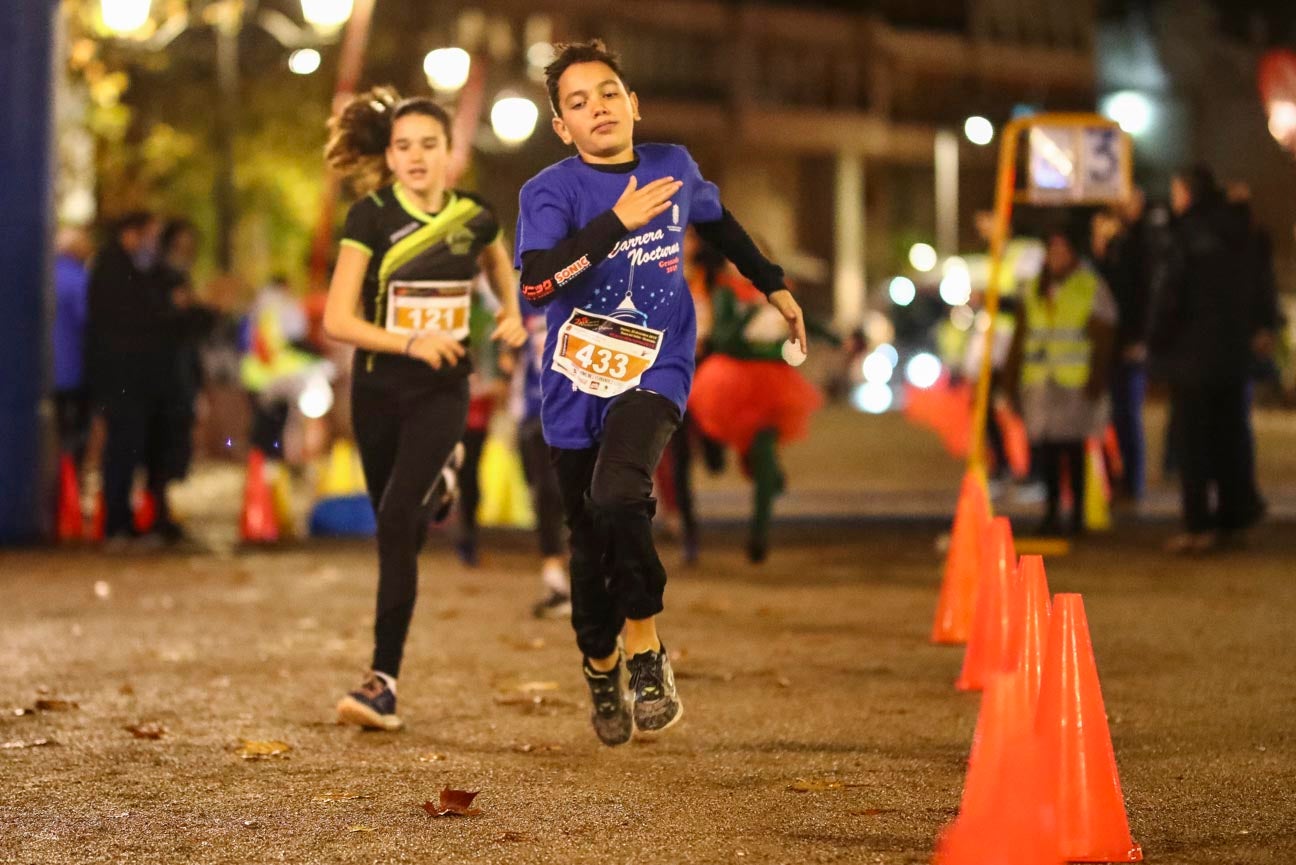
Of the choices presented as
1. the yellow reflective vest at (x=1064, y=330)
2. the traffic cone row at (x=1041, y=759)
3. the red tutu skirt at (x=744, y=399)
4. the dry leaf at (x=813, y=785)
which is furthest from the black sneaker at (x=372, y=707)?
the yellow reflective vest at (x=1064, y=330)

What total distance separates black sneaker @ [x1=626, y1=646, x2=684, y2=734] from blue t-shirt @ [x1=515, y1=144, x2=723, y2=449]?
0.66 m

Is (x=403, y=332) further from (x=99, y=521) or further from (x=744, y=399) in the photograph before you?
(x=99, y=521)

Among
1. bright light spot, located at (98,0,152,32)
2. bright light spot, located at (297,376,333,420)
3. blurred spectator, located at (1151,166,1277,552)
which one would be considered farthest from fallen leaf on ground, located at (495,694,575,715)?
bright light spot, located at (98,0,152,32)

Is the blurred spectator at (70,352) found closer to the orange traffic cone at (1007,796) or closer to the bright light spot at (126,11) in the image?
the bright light spot at (126,11)

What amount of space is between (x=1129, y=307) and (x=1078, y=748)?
11.0 meters

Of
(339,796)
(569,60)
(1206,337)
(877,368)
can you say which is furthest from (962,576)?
(877,368)

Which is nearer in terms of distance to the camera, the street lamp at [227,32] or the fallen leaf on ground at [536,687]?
the fallen leaf on ground at [536,687]

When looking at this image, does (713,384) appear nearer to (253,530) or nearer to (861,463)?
(253,530)

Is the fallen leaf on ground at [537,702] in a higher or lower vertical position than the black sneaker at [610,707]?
lower

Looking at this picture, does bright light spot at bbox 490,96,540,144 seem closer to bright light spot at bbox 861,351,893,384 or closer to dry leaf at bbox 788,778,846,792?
bright light spot at bbox 861,351,893,384

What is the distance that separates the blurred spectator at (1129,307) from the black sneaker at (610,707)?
954cm

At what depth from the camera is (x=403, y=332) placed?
759 cm

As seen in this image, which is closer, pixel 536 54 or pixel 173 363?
pixel 173 363

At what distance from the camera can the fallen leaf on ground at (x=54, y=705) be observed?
7.86 meters
